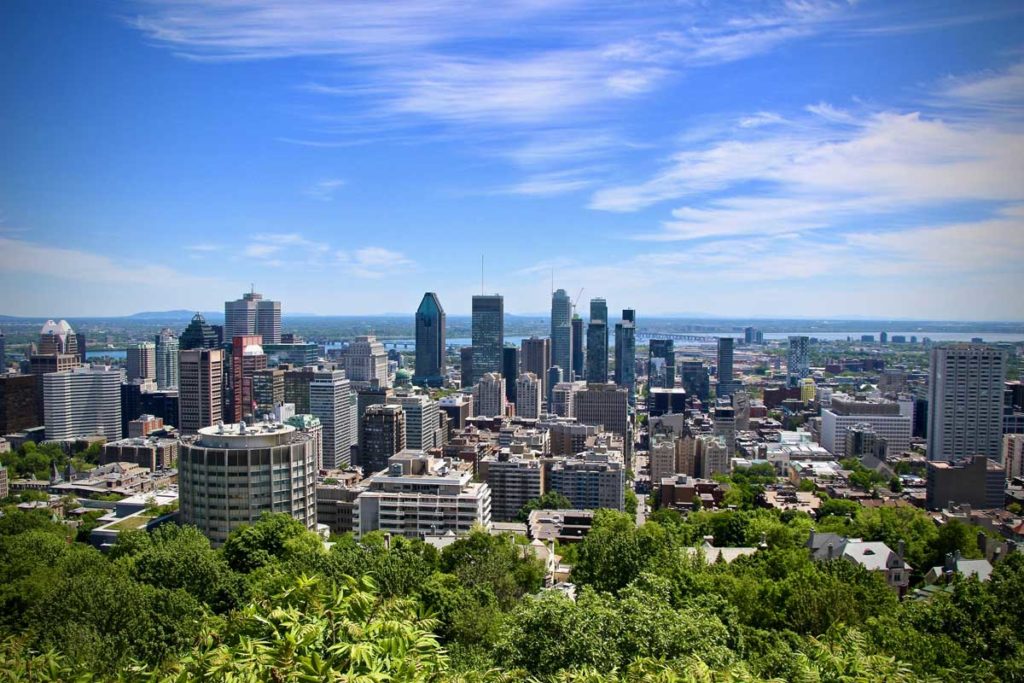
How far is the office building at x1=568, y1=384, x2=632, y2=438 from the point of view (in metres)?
34.2

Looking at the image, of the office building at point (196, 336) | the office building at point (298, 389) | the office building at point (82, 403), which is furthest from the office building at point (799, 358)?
the office building at point (82, 403)

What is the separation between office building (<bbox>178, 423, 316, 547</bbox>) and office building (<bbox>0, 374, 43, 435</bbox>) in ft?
64.6

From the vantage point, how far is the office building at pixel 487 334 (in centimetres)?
5091

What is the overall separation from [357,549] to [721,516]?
9.54m

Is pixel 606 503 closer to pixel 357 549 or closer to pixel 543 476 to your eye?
pixel 543 476

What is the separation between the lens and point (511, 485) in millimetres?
21172

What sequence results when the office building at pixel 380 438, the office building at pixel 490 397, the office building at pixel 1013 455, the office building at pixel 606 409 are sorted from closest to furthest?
the office building at pixel 1013 455
the office building at pixel 380 438
the office building at pixel 606 409
the office building at pixel 490 397

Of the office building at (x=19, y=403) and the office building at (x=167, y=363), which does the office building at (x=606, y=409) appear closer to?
the office building at (x=19, y=403)

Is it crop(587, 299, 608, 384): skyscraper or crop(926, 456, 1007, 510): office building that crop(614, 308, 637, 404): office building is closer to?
crop(587, 299, 608, 384): skyscraper

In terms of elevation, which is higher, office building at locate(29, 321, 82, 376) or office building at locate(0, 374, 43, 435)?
office building at locate(29, 321, 82, 376)

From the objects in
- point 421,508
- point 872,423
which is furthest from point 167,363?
point 872,423

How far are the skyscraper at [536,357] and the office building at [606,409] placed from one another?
16171 mm

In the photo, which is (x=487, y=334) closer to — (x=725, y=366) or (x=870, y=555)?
(x=725, y=366)

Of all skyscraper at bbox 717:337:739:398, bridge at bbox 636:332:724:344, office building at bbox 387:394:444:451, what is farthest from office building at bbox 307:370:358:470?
bridge at bbox 636:332:724:344
